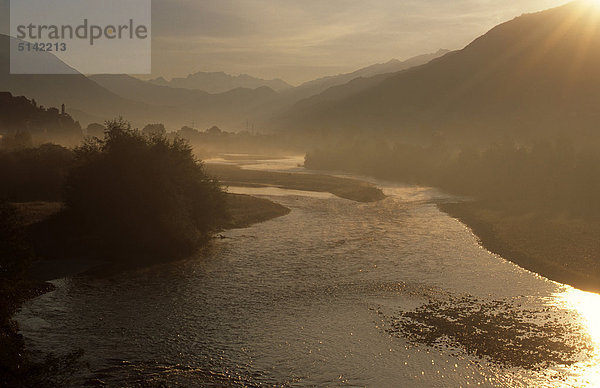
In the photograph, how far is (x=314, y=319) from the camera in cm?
3978

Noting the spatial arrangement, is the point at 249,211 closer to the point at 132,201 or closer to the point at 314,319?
the point at 132,201

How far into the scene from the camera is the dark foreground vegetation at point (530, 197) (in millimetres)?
58156

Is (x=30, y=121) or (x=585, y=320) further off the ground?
(x=30, y=121)

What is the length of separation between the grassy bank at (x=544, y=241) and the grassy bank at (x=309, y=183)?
2751 cm

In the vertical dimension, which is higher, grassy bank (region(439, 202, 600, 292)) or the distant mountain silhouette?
the distant mountain silhouette

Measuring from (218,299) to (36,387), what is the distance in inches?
706

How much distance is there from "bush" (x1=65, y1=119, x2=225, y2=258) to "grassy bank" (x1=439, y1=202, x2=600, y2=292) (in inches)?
1545

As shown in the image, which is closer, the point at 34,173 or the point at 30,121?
the point at 34,173

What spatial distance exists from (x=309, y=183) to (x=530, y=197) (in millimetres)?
58222

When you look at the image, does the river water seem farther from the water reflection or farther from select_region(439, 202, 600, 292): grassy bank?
select_region(439, 202, 600, 292): grassy bank

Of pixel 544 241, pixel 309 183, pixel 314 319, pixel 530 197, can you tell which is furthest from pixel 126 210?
pixel 309 183

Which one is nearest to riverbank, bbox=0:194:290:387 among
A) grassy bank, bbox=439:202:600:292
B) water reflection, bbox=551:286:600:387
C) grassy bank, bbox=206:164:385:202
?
grassy bank, bbox=206:164:385:202

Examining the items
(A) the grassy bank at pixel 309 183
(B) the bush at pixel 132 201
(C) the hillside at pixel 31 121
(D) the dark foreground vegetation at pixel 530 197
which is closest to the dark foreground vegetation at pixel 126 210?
(B) the bush at pixel 132 201

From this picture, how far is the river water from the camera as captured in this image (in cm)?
3096
